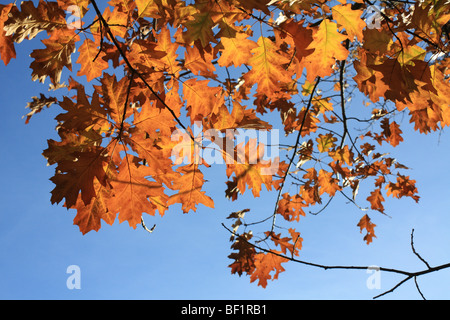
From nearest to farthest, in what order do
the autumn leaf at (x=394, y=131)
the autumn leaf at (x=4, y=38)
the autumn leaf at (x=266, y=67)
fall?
the autumn leaf at (x=4, y=38)
the autumn leaf at (x=266, y=67)
the autumn leaf at (x=394, y=131)

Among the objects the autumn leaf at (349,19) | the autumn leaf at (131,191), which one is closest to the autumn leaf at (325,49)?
the autumn leaf at (349,19)

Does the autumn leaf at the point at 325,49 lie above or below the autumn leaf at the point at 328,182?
above

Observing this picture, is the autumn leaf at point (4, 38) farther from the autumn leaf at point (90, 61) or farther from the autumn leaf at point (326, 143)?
the autumn leaf at point (326, 143)

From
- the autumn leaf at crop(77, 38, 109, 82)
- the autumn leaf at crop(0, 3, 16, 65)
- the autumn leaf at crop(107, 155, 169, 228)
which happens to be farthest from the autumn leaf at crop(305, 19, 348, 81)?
the autumn leaf at crop(0, 3, 16, 65)

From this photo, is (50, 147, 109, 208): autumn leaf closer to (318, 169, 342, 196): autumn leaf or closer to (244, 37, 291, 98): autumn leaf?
(244, 37, 291, 98): autumn leaf

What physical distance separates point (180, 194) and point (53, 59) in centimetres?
104

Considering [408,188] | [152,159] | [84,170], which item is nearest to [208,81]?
[152,159]

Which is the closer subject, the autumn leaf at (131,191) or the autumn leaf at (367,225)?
the autumn leaf at (131,191)

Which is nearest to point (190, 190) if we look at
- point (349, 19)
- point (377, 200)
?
point (349, 19)

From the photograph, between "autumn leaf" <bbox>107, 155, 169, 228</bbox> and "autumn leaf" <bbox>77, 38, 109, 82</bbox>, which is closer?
"autumn leaf" <bbox>107, 155, 169, 228</bbox>

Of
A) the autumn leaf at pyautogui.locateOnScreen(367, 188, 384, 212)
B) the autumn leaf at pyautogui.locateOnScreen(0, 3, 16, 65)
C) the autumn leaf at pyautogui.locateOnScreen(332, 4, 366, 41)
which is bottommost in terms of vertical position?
the autumn leaf at pyautogui.locateOnScreen(367, 188, 384, 212)

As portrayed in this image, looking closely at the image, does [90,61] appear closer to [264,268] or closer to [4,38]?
[4,38]

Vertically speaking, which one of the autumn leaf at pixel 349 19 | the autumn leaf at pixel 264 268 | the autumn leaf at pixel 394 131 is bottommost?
the autumn leaf at pixel 264 268

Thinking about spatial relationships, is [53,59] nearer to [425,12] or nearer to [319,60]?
[319,60]
